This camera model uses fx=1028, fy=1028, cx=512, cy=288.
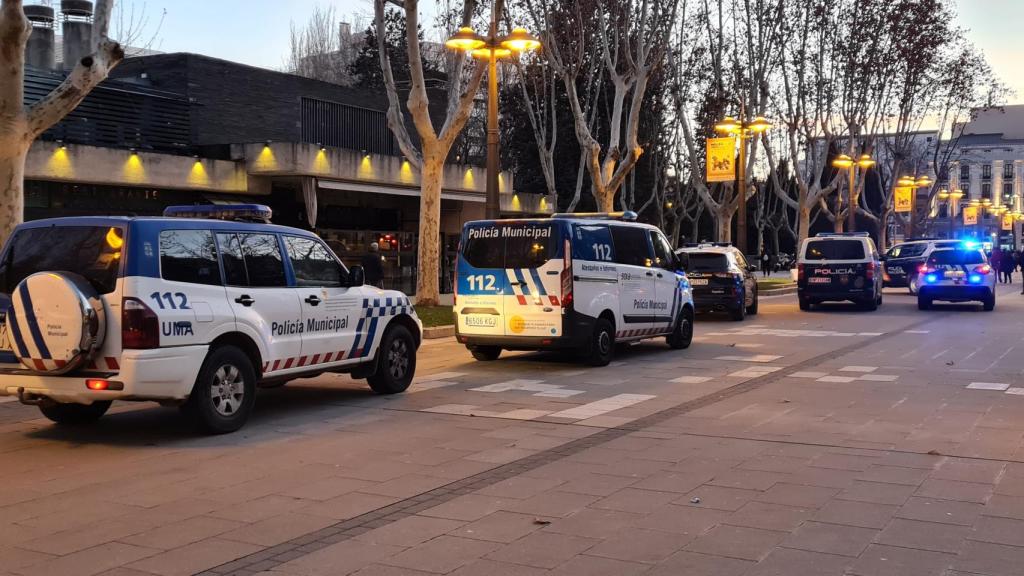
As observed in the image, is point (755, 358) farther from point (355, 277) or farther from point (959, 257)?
point (959, 257)

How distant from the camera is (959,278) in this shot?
25.6 meters

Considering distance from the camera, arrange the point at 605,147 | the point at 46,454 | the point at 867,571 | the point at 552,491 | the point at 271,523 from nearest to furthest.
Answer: the point at 867,571
the point at 271,523
the point at 552,491
the point at 46,454
the point at 605,147

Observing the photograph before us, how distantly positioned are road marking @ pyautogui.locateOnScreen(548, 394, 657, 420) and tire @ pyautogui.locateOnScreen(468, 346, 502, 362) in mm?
3876

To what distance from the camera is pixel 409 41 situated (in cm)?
2184

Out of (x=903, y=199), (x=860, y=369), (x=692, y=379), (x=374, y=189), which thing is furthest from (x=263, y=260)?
(x=903, y=199)

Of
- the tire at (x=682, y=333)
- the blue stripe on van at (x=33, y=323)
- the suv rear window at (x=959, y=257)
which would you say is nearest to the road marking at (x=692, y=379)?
the tire at (x=682, y=333)

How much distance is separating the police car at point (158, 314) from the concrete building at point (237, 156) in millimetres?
13406

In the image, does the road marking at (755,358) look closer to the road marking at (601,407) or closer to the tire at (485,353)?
the tire at (485,353)

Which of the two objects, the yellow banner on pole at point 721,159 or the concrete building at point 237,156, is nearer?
the concrete building at point 237,156

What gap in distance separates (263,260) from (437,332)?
9.76 m

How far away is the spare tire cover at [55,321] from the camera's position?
7.89 meters

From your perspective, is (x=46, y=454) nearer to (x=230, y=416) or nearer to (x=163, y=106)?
(x=230, y=416)

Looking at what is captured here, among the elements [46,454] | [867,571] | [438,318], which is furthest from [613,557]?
[438,318]

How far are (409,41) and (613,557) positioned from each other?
18061 mm
